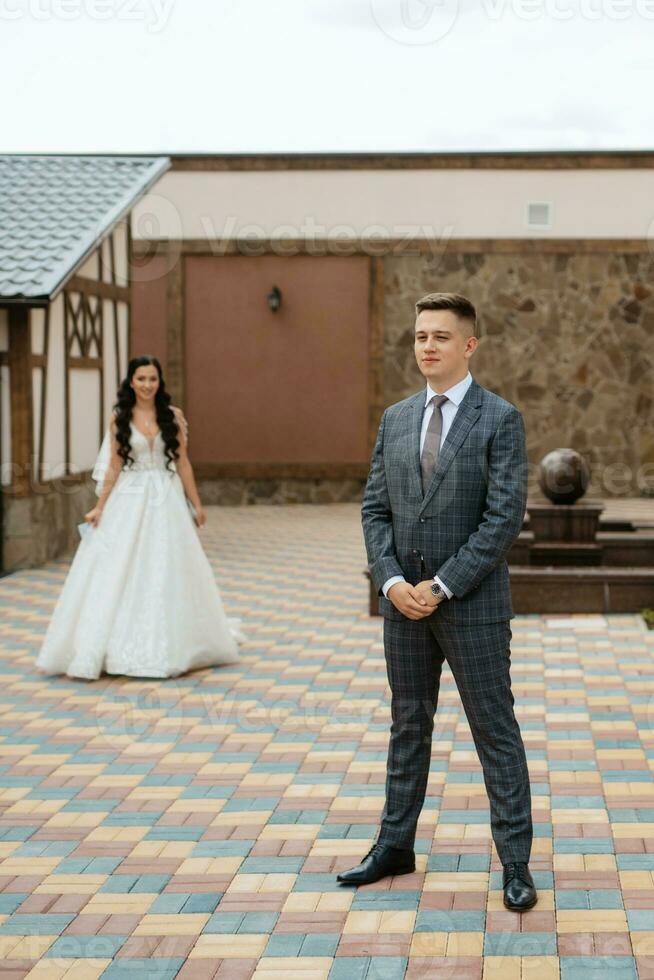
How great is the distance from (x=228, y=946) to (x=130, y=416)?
181 inches

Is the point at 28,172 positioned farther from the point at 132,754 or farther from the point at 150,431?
the point at 132,754

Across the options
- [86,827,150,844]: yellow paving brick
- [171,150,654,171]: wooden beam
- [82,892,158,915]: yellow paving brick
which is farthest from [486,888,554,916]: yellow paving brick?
[171,150,654,171]: wooden beam

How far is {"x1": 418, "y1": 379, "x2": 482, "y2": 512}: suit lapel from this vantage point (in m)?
3.99

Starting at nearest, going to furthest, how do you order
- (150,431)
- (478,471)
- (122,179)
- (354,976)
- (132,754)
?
1. (354,976)
2. (478,471)
3. (132,754)
4. (150,431)
5. (122,179)

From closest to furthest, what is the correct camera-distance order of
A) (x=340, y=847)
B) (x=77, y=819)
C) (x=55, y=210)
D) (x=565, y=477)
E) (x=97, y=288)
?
1. (x=340, y=847)
2. (x=77, y=819)
3. (x=565, y=477)
4. (x=55, y=210)
5. (x=97, y=288)

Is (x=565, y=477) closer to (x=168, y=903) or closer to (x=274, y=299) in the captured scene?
(x=168, y=903)

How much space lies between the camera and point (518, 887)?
401 centimetres

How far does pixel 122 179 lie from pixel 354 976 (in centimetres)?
1242

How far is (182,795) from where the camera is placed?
5348 millimetres

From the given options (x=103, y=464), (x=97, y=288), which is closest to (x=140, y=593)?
(x=103, y=464)

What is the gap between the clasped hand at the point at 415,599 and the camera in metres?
Result: 3.94

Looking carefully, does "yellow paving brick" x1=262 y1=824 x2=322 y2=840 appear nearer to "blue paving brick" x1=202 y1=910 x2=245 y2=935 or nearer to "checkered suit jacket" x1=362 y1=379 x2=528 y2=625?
"blue paving brick" x1=202 y1=910 x2=245 y2=935

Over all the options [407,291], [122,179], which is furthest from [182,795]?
[407,291]

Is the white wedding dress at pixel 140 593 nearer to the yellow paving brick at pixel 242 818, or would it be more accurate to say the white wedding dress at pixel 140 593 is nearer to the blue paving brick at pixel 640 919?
the yellow paving brick at pixel 242 818
